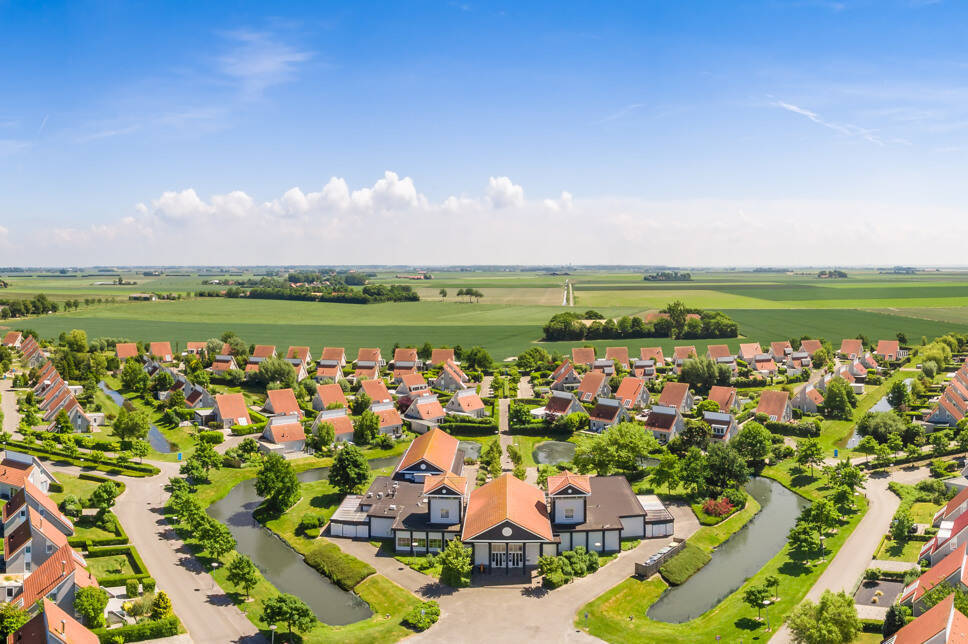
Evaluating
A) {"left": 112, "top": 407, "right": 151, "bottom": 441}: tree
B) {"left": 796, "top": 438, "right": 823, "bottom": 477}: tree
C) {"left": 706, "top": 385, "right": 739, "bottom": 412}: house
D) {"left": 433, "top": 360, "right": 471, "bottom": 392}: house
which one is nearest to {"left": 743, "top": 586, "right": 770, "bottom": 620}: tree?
{"left": 796, "top": 438, "right": 823, "bottom": 477}: tree

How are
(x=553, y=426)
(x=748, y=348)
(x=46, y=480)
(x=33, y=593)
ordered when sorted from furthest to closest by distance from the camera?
(x=748, y=348) → (x=553, y=426) → (x=46, y=480) → (x=33, y=593)

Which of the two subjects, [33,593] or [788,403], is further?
[788,403]

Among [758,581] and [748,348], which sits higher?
[748,348]

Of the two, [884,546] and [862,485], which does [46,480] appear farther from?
[862,485]

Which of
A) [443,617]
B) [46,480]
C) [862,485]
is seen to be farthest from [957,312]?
[46,480]

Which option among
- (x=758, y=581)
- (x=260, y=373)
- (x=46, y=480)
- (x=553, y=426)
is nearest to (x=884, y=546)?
(x=758, y=581)

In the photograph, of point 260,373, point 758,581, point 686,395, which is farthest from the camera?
point 260,373

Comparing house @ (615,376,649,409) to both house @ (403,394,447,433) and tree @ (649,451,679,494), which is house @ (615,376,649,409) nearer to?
house @ (403,394,447,433)

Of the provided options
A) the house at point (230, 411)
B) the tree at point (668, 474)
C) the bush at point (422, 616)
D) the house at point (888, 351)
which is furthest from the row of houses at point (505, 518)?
the house at point (888, 351)
